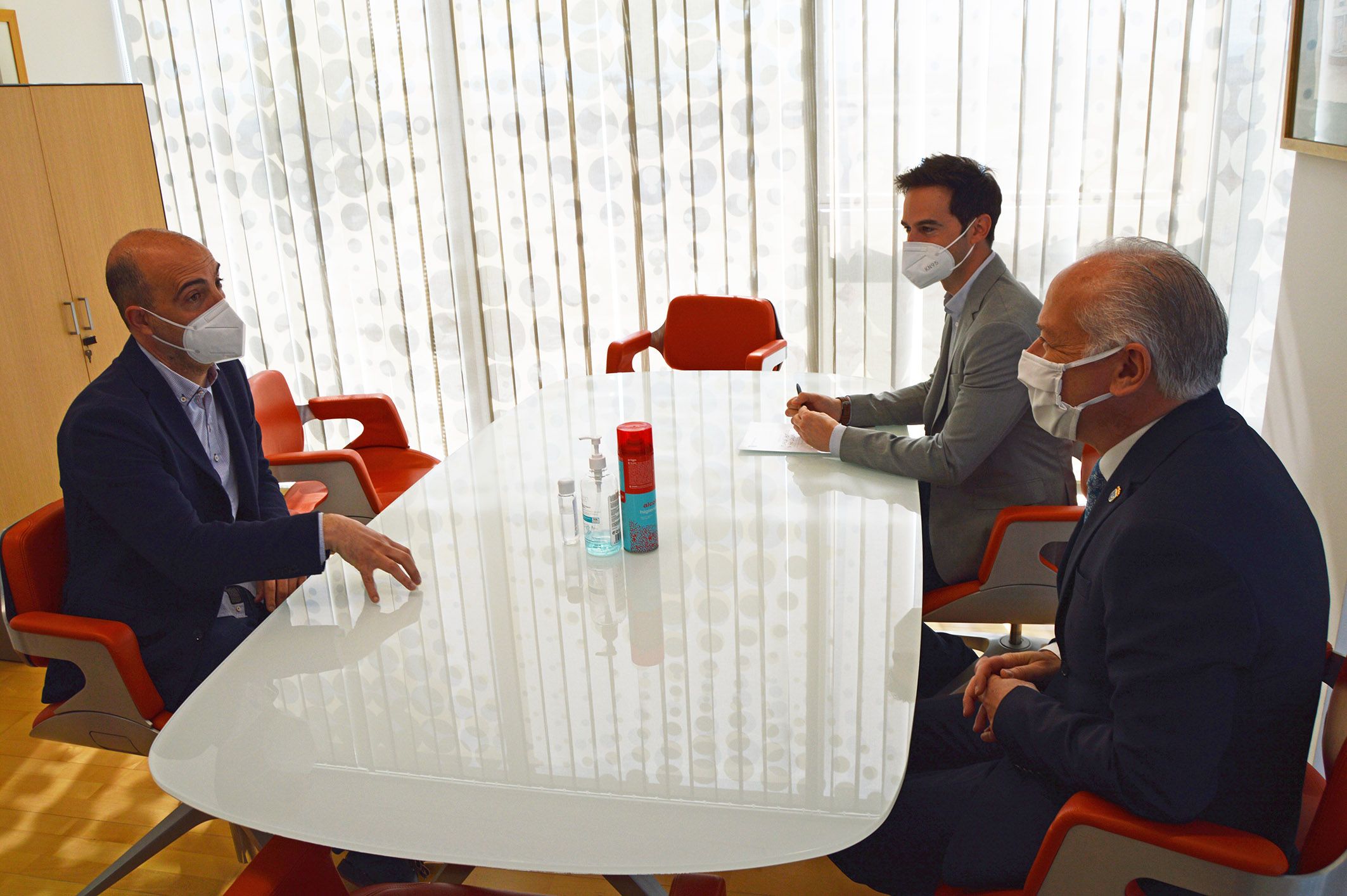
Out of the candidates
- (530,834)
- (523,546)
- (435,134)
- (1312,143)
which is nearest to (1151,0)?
(1312,143)

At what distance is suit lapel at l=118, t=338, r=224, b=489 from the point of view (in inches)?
77.5

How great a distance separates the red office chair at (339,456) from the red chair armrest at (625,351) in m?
0.74

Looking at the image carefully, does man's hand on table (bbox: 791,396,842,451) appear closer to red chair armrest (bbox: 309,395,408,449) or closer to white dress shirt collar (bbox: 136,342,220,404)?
white dress shirt collar (bbox: 136,342,220,404)

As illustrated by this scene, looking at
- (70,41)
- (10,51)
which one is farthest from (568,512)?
(70,41)

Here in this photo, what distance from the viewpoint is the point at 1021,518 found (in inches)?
86.4

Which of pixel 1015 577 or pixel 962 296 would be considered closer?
pixel 1015 577

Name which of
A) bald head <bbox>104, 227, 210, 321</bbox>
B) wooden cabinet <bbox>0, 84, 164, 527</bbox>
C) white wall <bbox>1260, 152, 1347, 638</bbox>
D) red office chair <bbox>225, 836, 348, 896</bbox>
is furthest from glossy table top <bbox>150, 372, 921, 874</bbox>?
wooden cabinet <bbox>0, 84, 164, 527</bbox>

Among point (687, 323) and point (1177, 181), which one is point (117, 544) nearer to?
point (687, 323)

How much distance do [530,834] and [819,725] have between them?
1.35 feet

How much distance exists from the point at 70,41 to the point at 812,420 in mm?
4004

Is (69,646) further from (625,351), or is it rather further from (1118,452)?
(625,351)

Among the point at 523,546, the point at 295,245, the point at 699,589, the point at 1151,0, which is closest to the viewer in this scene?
the point at 699,589

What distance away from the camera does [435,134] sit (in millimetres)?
4234

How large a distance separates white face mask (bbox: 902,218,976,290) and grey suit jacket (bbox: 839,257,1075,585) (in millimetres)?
106
